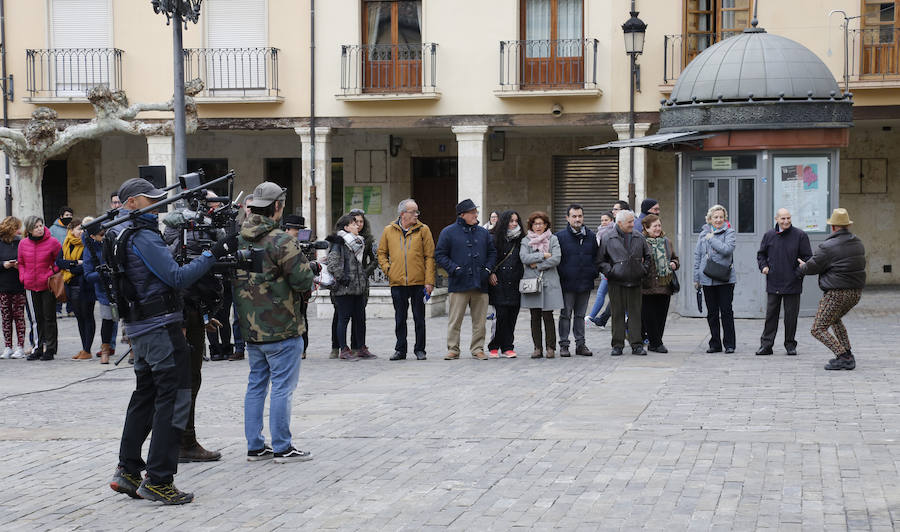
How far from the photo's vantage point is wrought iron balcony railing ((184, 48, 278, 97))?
25984 millimetres

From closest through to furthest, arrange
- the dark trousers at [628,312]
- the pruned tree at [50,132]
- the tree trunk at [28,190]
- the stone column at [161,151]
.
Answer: the dark trousers at [628,312]
the pruned tree at [50,132]
the tree trunk at [28,190]
the stone column at [161,151]

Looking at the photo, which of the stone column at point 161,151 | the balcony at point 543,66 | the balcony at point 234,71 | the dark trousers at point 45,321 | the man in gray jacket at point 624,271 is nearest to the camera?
the man in gray jacket at point 624,271

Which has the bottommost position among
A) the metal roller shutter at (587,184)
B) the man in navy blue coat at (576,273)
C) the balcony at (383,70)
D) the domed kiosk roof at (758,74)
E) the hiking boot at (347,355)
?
the hiking boot at (347,355)

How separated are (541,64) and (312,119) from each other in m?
5.08

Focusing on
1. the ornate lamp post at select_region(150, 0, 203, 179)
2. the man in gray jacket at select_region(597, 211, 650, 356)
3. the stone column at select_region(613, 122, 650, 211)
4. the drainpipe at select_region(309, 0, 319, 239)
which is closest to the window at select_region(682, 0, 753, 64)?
the stone column at select_region(613, 122, 650, 211)

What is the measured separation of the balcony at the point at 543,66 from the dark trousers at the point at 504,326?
1193cm

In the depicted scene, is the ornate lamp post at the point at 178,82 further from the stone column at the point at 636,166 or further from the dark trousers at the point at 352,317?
the stone column at the point at 636,166

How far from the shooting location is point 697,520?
6203 mm

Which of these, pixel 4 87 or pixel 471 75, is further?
pixel 4 87

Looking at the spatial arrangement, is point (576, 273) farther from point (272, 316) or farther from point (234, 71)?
point (234, 71)

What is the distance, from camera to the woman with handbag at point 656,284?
13594mm

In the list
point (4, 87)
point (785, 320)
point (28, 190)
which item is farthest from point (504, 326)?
point (4, 87)

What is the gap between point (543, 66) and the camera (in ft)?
82.5

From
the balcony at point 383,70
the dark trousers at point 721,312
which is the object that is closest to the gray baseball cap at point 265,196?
the dark trousers at point 721,312
